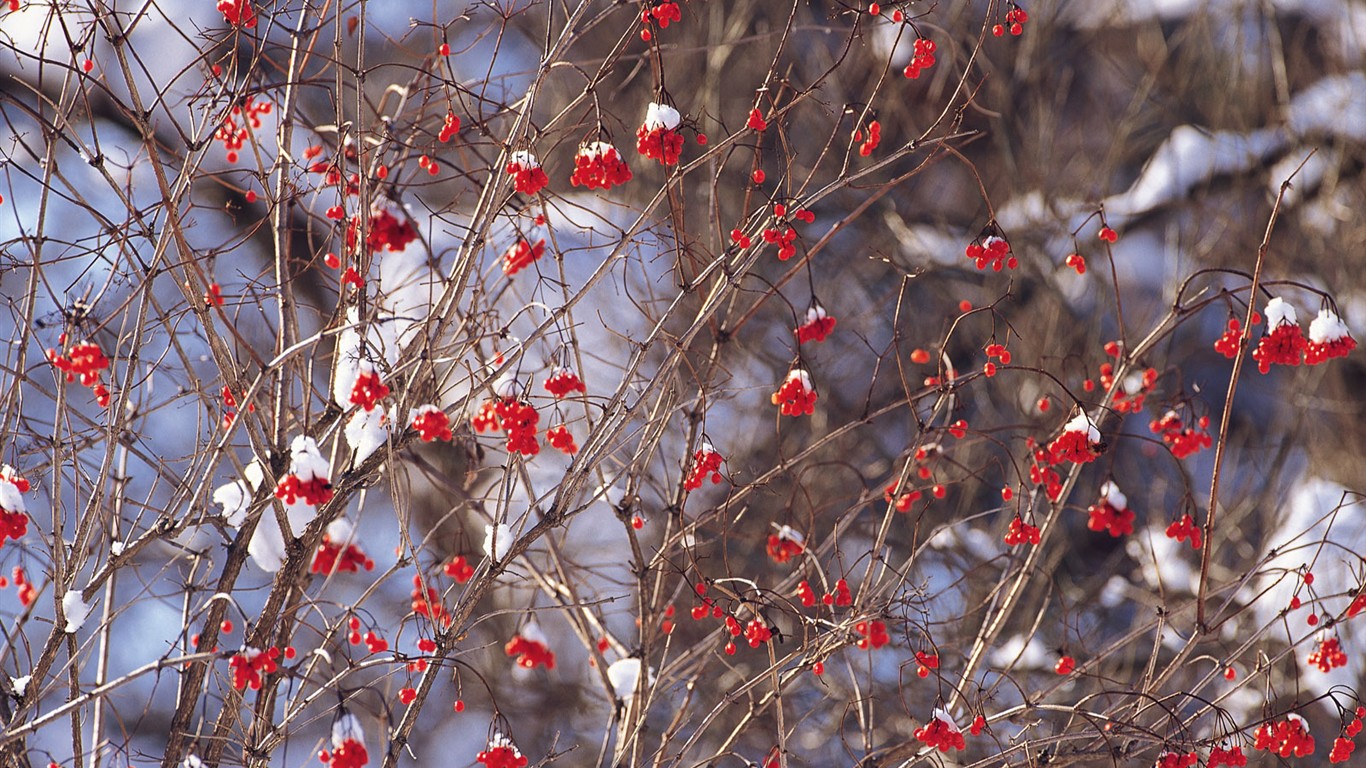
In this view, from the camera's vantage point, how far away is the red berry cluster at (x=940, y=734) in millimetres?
2117

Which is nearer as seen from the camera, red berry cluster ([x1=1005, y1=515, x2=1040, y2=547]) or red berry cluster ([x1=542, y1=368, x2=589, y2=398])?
red berry cluster ([x1=542, y1=368, x2=589, y2=398])

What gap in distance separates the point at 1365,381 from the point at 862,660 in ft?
11.2

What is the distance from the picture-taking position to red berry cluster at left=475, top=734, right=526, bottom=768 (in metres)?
2.08

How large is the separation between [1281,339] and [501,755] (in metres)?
1.76

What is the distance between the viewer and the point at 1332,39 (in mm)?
6398

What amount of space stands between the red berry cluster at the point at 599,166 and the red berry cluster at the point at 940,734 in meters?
1.17

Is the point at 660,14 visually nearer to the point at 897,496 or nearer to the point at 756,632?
the point at 897,496

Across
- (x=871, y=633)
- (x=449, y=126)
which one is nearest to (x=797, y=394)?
(x=871, y=633)

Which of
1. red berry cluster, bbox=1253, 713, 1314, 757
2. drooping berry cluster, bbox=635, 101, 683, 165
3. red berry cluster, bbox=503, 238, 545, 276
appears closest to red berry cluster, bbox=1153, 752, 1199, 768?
red berry cluster, bbox=1253, 713, 1314, 757

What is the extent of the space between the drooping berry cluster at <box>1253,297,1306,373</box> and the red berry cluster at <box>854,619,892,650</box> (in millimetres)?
956

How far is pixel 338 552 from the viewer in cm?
257

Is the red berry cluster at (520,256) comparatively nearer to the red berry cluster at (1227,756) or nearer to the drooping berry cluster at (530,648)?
the drooping berry cluster at (530,648)

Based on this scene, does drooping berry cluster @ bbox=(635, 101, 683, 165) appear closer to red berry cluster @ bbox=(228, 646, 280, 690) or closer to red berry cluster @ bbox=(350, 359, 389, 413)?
red berry cluster @ bbox=(350, 359, 389, 413)

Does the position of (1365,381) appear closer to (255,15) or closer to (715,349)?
(715,349)
